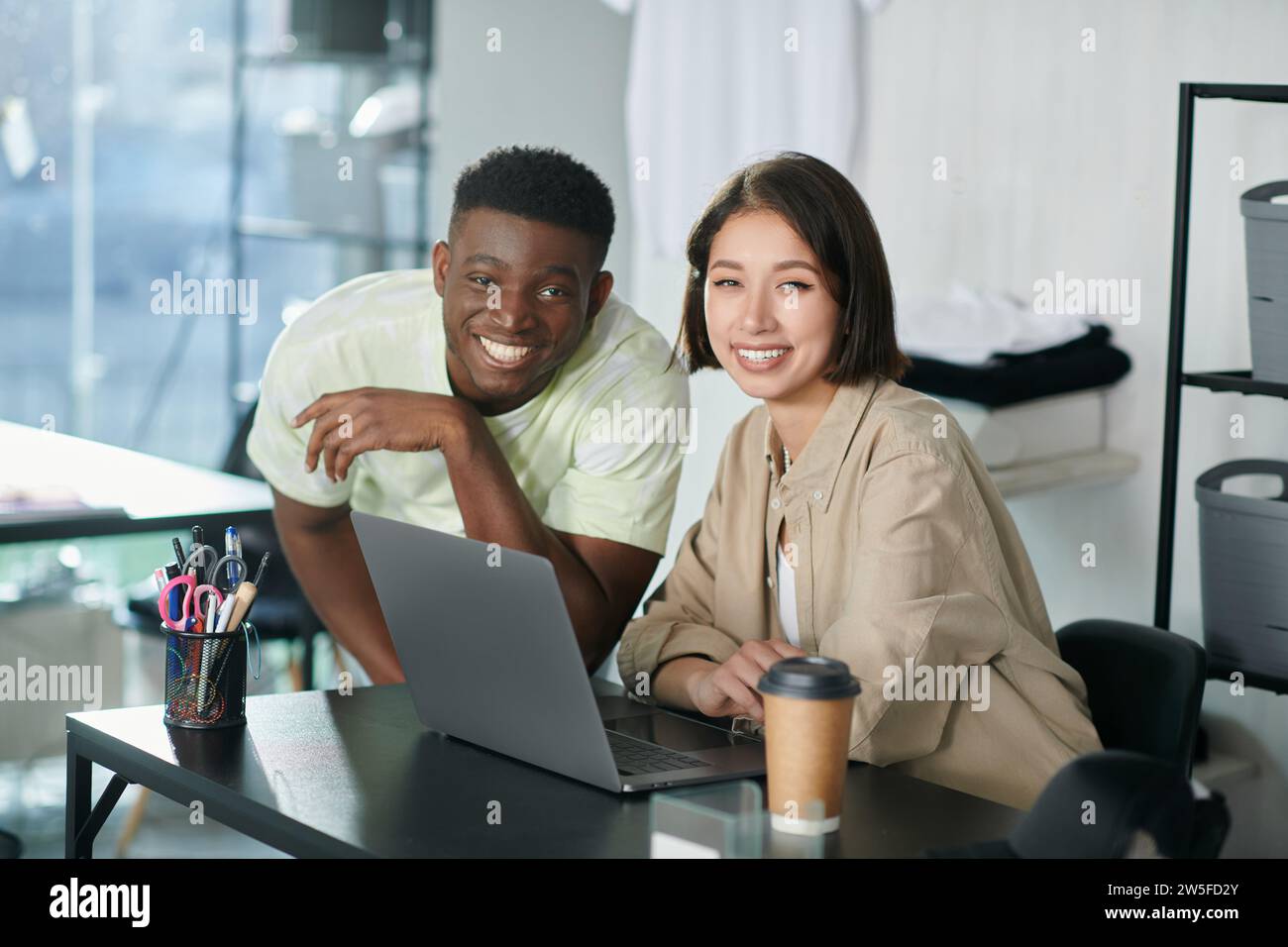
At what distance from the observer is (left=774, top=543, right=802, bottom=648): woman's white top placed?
1.76 m

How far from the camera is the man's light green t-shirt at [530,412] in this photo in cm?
208

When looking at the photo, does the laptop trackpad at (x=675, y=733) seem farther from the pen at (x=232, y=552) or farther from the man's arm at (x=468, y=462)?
the pen at (x=232, y=552)

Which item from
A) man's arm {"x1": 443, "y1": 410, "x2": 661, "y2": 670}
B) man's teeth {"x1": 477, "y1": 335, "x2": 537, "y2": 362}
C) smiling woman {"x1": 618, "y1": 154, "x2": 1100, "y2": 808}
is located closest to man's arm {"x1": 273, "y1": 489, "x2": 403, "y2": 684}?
man's arm {"x1": 443, "y1": 410, "x2": 661, "y2": 670}

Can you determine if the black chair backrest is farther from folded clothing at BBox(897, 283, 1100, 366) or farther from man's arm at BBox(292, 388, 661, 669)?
folded clothing at BBox(897, 283, 1100, 366)

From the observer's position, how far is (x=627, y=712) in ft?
5.52

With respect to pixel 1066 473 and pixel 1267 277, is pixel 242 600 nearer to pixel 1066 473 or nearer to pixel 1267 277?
pixel 1267 277

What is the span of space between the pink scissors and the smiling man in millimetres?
370

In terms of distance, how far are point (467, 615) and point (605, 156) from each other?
2.48 meters

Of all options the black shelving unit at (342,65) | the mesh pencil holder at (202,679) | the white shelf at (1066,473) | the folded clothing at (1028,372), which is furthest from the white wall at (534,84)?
the mesh pencil holder at (202,679)

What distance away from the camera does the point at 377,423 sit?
1947mm

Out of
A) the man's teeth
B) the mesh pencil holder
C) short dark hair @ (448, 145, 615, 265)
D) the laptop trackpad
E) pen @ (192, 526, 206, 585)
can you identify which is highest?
short dark hair @ (448, 145, 615, 265)

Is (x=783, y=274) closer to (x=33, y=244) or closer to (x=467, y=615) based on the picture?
(x=467, y=615)

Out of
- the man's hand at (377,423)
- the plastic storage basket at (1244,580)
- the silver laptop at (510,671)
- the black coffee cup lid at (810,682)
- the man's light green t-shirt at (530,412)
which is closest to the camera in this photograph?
the black coffee cup lid at (810,682)
